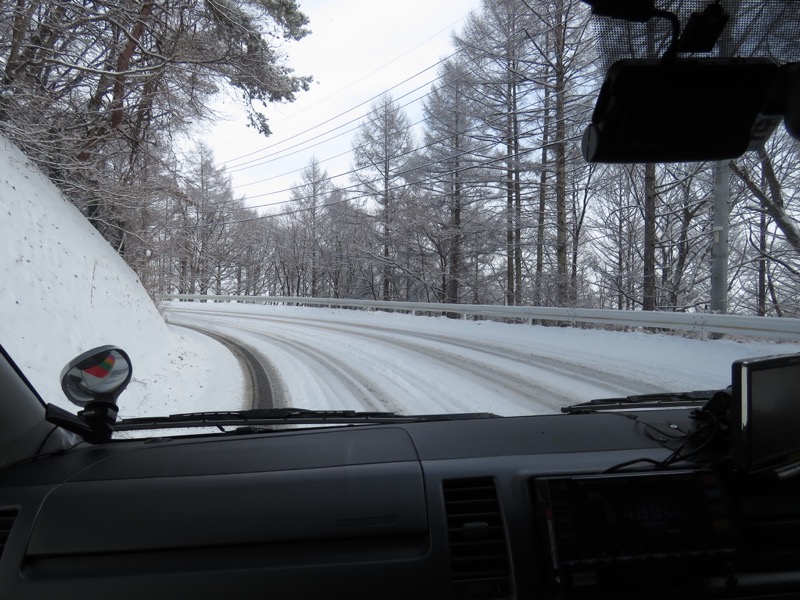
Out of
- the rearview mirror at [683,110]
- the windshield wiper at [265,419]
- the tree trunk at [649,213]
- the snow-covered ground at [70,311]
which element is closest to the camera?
the rearview mirror at [683,110]

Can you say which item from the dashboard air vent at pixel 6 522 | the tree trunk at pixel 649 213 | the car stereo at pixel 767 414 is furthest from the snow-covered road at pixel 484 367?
the dashboard air vent at pixel 6 522

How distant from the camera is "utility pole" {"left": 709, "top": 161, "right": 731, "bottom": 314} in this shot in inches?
320

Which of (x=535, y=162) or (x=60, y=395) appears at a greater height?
(x=535, y=162)

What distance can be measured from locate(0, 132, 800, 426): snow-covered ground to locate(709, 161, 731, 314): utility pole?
82cm

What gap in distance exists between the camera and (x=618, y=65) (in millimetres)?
1977

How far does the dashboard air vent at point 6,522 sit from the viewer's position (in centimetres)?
163

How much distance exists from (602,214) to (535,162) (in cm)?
276

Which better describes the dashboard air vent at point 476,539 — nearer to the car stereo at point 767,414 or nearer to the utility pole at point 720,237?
the car stereo at point 767,414

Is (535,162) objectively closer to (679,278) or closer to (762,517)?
(679,278)

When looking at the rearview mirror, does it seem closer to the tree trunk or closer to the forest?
the forest

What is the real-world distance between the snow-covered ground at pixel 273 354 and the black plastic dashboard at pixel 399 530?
3931 mm

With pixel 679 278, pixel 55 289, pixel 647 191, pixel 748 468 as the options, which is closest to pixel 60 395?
pixel 55 289

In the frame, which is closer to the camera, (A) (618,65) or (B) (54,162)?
(A) (618,65)

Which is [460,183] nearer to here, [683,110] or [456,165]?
[456,165]
